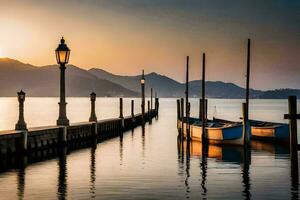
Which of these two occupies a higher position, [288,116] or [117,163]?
[288,116]

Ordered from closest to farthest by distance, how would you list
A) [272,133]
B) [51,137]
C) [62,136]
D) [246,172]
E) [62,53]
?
1. [246,172]
2. [51,137]
3. [62,53]
4. [62,136]
5. [272,133]

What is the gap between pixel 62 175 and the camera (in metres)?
23.3

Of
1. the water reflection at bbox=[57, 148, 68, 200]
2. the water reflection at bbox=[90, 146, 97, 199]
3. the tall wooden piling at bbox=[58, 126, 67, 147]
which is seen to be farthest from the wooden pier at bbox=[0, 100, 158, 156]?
the water reflection at bbox=[90, 146, 97, 199]

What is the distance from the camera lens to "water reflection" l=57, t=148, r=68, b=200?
18656 mm

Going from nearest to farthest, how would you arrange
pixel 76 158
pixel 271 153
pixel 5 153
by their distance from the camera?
pixel 5 153
pixel 76 158
pixel 271 153

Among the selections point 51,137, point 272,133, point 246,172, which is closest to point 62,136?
point 51,137

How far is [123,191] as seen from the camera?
19.4 meters

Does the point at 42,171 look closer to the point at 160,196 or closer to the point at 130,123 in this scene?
the point at 160,196

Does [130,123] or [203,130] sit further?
[130,123]

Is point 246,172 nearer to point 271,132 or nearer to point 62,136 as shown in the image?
point 62,136

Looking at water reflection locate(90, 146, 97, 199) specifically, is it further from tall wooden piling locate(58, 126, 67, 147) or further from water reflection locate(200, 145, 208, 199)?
water reflection locate(200, 145, 208, 199)

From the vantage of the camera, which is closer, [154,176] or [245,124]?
[154,176]

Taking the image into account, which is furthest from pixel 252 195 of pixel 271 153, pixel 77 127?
pixel 77 127

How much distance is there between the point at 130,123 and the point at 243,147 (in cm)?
2890
